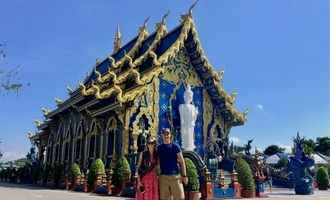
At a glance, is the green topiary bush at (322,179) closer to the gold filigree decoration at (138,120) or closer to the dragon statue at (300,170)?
the dragon statue at (300,170)

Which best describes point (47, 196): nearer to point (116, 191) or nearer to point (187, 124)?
point (116, 191)

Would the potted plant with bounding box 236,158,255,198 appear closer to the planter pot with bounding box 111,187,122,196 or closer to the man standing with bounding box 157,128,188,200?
the planter pot with bounding box 111,187,122,196

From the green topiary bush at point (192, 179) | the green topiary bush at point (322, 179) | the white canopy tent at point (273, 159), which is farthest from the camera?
the white canopy tent at point (273, 159)

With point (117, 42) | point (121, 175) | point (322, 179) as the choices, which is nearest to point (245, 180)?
point (121, 175)

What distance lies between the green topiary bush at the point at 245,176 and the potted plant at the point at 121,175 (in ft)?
12.4

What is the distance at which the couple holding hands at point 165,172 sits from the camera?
5730mm

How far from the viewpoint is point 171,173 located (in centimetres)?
Answer: 575

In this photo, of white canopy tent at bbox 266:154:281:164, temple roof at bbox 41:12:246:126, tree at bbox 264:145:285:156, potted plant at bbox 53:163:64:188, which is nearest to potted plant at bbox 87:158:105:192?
temple roof at bbox 41:12:246:126

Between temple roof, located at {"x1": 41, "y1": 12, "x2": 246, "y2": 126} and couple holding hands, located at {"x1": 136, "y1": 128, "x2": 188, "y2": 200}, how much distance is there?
1180 cm

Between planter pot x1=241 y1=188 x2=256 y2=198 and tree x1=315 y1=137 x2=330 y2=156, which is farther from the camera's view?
tree x1=315 y1=137 x2=330 y2=156

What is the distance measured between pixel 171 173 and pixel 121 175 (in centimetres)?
894

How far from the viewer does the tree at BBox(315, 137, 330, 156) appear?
71.1 m

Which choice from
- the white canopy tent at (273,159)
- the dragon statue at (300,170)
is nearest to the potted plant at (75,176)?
the dragon statue at (300,170)

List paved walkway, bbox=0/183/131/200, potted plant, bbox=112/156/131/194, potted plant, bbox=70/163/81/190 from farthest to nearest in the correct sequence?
potted plant, bbox=70/163/81/190, potted plant, bbox=112/156/131/194, paved walkway, bbox=0/183/131/200
